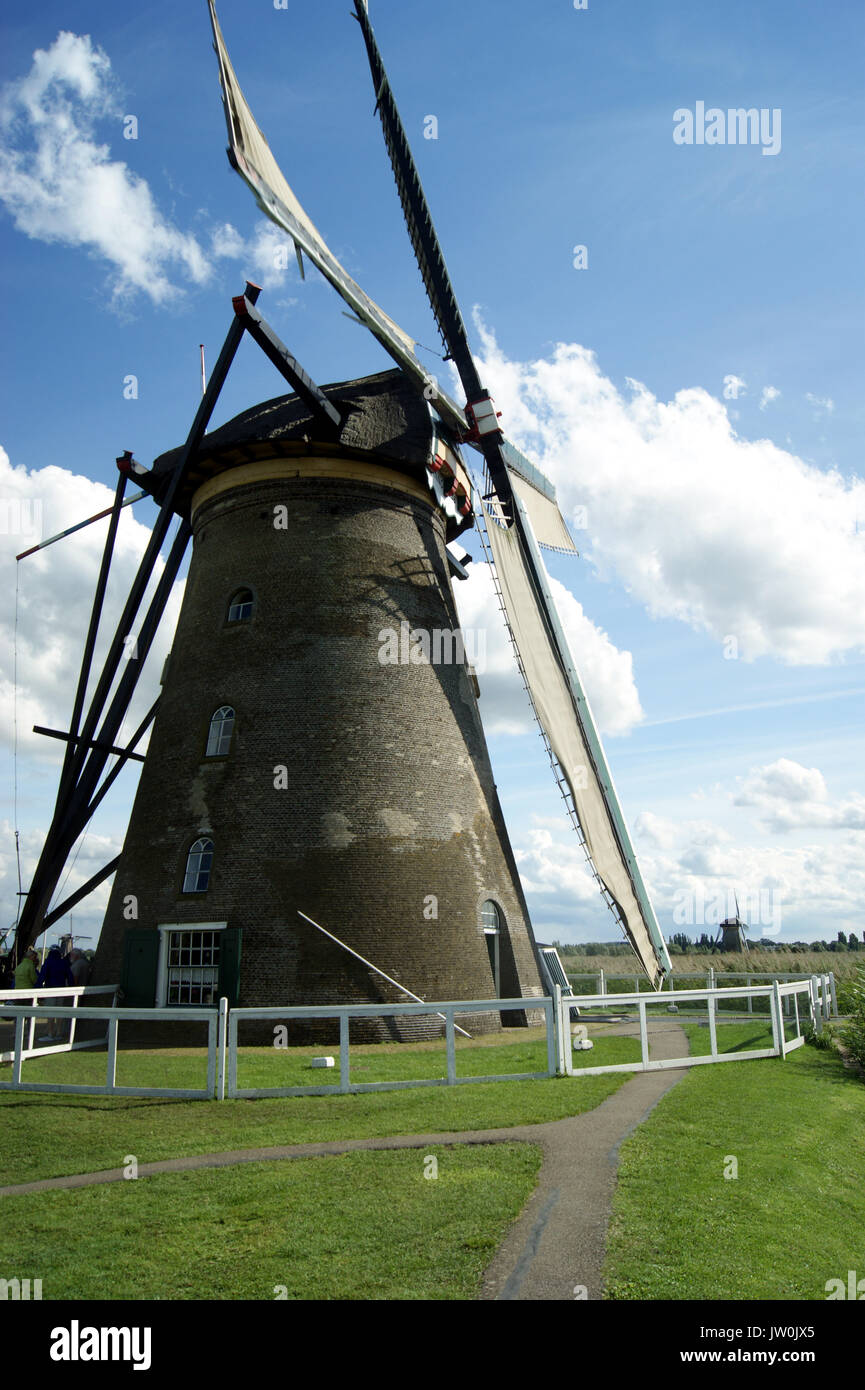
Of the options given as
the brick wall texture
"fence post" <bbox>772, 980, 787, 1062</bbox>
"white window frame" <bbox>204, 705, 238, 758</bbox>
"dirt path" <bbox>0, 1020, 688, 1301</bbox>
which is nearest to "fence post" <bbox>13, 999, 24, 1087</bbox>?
"dirt path" <bbox>0, 1020, 688, 1301</bbox>

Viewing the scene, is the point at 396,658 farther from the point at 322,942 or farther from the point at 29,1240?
the point at 29,1240

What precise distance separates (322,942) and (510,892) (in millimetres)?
4609

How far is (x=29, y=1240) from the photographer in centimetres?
588

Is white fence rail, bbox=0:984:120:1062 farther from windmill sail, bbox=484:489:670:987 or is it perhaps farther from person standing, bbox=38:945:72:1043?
windmill sail, bbox=484:489:670:987

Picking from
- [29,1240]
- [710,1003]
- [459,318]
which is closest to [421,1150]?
[29,1240]

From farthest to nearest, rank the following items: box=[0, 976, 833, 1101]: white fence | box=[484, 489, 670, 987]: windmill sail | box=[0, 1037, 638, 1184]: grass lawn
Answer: box=[484, 489, 670, 987]: windmill sail → box=[0, 976, 833, 1101]: white fence → box=[0, 1037, 638, 1184]: grass lawn

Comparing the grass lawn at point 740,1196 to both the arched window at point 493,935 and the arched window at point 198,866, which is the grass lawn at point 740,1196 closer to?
the arched window at point 493,935

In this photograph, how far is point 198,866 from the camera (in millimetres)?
17078

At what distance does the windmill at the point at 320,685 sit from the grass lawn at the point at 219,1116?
4550 mm

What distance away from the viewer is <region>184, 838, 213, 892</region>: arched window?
55.6 feet

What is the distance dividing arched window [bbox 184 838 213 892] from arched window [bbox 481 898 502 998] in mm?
5125

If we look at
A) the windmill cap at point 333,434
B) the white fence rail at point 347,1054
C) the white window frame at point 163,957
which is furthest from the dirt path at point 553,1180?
the windmill cap at point 333,434

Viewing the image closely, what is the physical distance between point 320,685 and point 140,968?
5.77m
